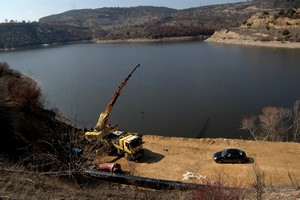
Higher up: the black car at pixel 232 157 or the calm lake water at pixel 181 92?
the black car at pixel 232 157

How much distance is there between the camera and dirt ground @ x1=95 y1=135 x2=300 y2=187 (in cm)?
1648

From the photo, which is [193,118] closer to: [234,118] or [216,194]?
[234,118]

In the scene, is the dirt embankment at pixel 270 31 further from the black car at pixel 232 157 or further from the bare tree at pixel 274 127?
the black car at pixel 232 157

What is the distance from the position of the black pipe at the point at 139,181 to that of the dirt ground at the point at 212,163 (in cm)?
125

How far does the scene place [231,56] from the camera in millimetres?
68500

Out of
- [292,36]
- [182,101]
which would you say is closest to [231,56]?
[292,36]

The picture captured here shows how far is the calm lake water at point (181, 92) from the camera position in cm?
2822

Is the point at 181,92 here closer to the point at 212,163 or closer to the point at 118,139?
the point at 118,139

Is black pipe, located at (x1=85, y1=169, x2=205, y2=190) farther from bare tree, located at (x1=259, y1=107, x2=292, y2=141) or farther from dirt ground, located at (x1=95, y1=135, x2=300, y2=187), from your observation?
bare tree, located at (x1=259, y1=107, x2=292, y2=141)

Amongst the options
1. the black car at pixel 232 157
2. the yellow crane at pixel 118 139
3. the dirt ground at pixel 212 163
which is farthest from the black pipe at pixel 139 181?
the black car at pixel 232 157

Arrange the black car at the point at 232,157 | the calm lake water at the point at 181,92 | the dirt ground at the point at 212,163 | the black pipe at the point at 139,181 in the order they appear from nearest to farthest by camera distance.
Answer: the black pipe at the point at 139,181 < the dirt ground at the point at 212,163 < the black car at the point at 232,157 < the calm lake water at the point at 181,92

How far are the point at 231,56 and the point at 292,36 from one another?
22.4m

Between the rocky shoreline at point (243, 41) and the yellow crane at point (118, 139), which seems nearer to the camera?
the yellow crane at point (118, 139)

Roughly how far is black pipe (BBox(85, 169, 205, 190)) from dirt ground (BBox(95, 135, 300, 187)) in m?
1.25
